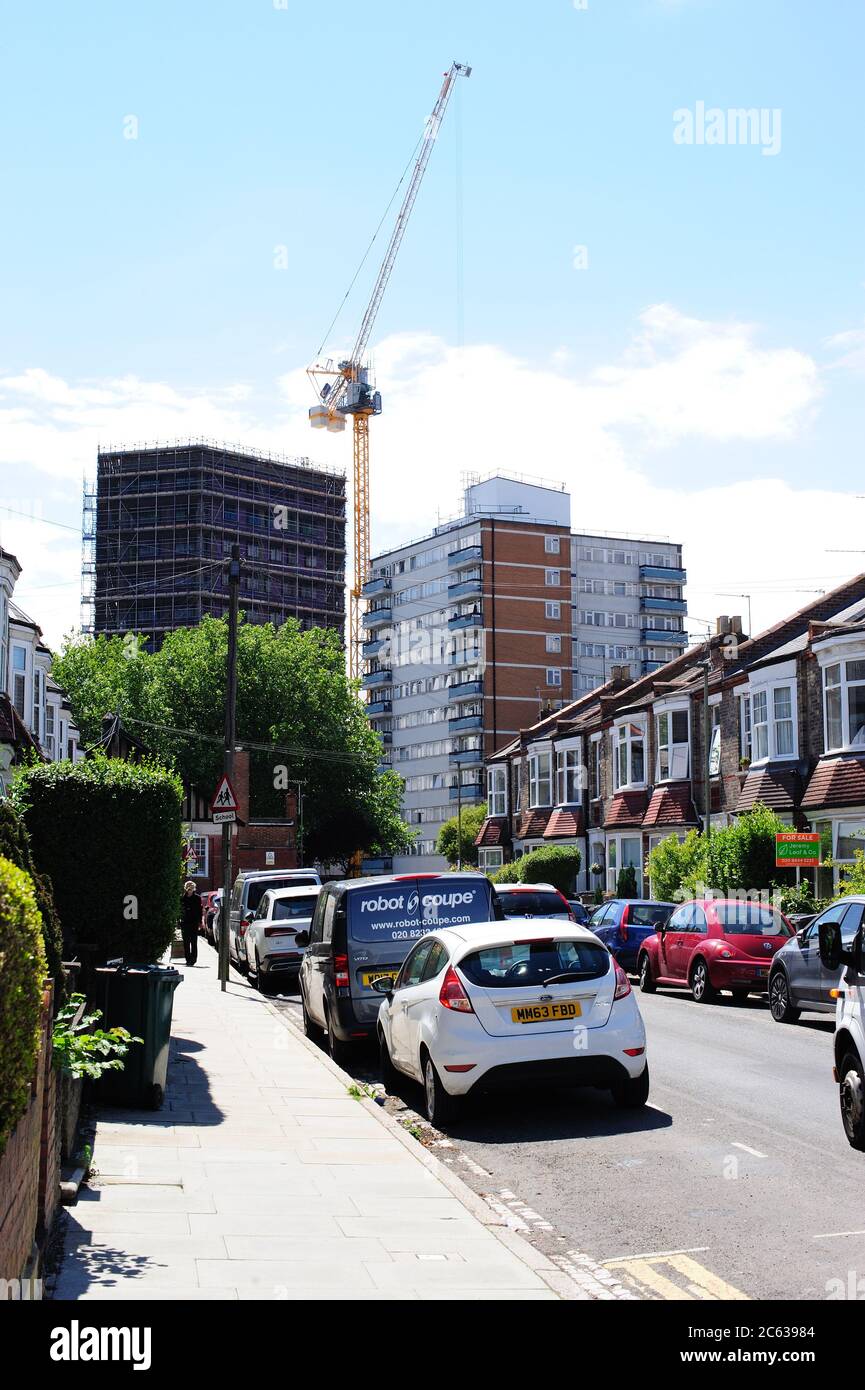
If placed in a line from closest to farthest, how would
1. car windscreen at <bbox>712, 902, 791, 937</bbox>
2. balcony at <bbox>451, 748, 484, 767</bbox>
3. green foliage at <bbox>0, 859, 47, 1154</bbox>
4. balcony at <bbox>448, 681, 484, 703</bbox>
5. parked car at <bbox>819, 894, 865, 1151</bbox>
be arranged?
green foliage at <bbox>0, 859, 47, 1154</bbox>
parked car at <bbox>819, 894, 865, 1151</bbox>
car windscreen at <bbox>712, 902, 791, 937</bbox>
balcony at <bbox>448, 681, 484, 703</bbox>
balcony at <bbox>451, 748, 484, 767</bbox>

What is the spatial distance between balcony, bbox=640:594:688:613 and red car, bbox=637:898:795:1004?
89.3 meters

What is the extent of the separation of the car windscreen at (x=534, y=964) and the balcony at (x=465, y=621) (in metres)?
90.6

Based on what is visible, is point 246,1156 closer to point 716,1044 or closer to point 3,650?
point 716,1044

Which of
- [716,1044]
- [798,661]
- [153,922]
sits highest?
[798,661]

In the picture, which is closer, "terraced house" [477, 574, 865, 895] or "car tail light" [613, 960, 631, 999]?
"car tail light" [613, 960, 631, 999]

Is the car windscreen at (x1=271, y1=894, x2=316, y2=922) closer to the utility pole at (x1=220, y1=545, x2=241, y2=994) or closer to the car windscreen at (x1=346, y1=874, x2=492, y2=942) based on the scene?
the utility pole at (x1=220, y1=545, x2=241, y2=994)

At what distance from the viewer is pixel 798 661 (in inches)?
1548

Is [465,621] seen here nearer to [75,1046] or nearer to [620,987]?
[620,987]

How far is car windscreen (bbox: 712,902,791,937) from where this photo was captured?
885 inches

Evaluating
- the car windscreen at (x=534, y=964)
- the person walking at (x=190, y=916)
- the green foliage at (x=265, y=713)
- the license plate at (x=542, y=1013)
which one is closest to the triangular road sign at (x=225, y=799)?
the person walking at (x=190, y=916)

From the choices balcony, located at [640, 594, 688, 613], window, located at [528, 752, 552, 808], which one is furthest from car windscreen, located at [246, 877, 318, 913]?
balcony, located at [640, 594, 688, 613]

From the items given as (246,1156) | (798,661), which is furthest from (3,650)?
(246,1156)

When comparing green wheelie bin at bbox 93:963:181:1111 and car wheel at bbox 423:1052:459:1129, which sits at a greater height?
green wheelie bin at bbox 93:963:181:1111
